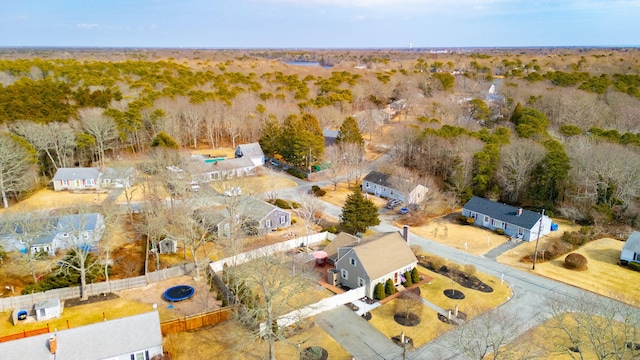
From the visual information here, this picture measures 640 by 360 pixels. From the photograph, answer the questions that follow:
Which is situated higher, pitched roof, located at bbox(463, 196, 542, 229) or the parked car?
pitched roof, located at bbox(463, 196, 542, 229)

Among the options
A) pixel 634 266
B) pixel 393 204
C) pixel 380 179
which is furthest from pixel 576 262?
pixel 380 179

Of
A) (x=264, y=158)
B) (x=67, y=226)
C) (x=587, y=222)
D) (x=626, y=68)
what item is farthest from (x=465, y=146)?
(x=626, y=68)

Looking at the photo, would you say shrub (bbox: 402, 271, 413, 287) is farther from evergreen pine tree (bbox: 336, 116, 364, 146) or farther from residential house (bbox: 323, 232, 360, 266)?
evergreen pine tree (bbox: 336, 116, 364, 146)

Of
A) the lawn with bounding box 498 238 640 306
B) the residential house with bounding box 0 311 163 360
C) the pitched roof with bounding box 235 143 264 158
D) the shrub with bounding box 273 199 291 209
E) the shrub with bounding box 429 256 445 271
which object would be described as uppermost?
the pitched roof with bounding box 235 143 264 158

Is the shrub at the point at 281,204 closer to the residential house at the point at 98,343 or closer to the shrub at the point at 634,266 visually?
the residential house at the point at 98,343

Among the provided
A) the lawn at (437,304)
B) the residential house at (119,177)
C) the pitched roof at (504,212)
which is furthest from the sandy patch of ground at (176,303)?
the pitched roof at (504,212)

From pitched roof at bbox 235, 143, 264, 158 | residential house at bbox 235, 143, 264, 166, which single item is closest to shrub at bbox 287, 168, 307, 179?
residential house at bbox 235, 143, 264, 166
